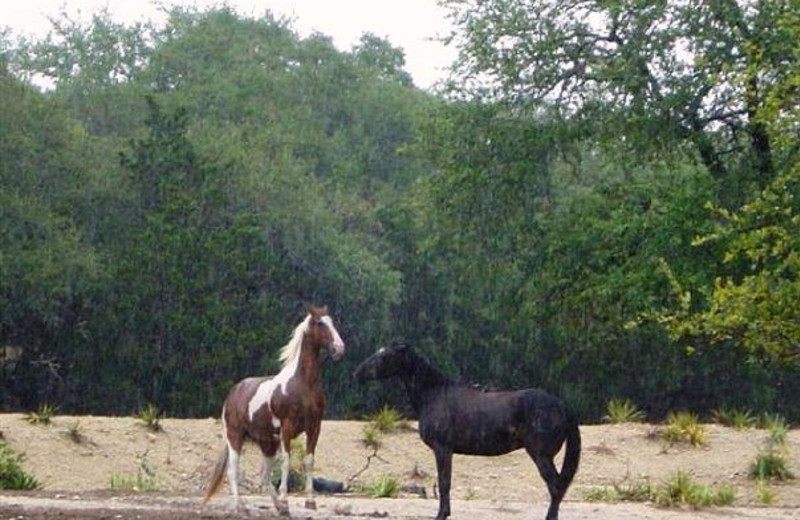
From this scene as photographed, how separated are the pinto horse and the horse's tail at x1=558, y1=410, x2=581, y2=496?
2.48m

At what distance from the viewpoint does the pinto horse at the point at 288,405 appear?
17000 mm

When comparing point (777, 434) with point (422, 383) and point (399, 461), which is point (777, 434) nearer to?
point (399, 461)

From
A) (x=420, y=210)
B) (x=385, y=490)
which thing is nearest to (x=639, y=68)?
(x=420, y=210)

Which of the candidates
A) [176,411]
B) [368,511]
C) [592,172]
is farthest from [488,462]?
[592,172]

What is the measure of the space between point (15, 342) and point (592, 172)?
55.9 ft

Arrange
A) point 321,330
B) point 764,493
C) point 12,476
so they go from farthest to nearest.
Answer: point 764,493
point 12,476
point 321,330

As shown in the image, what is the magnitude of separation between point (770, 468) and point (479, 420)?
992 cm

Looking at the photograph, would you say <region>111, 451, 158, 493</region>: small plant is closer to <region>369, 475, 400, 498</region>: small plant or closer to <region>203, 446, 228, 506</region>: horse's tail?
<region>369, 475, 400, 498</region>: small plant

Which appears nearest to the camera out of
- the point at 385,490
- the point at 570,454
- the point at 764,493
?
the point at 570,454

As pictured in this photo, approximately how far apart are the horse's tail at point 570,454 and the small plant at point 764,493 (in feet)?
23.3

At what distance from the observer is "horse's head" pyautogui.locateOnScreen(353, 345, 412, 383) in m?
17.3

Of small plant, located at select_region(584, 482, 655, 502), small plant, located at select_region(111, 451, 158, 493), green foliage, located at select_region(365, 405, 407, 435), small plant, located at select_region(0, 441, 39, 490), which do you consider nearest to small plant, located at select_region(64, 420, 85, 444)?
small plant, located at select_region(111, 451, 158, 493)

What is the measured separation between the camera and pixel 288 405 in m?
17.0

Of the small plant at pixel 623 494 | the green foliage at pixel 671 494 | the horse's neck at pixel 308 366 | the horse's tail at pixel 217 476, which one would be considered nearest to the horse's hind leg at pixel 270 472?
the horse's tail at pixel 217 476
